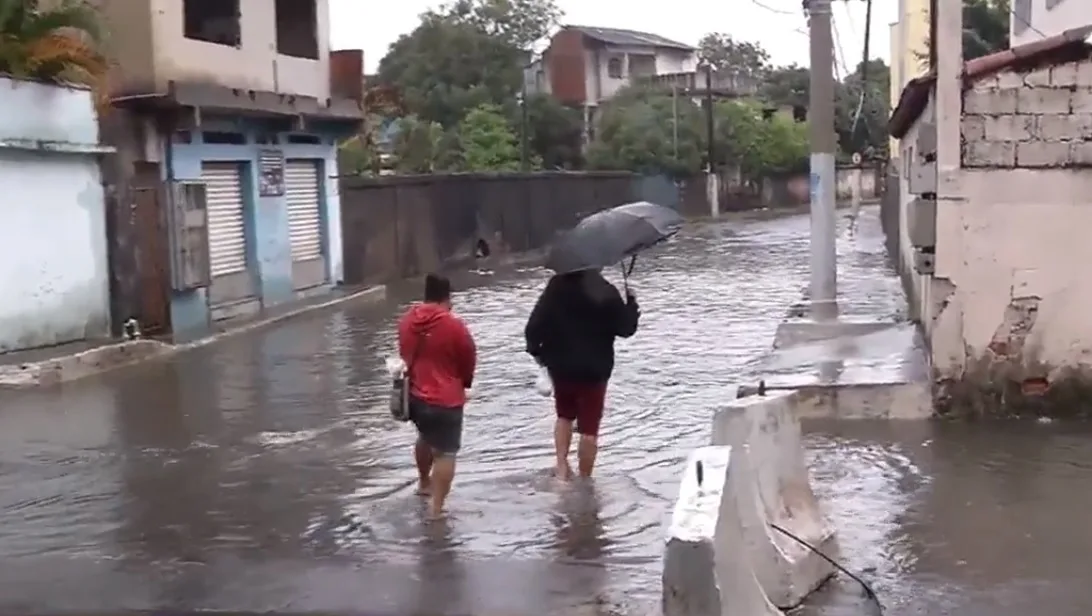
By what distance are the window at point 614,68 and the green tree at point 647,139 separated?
10.6 metres

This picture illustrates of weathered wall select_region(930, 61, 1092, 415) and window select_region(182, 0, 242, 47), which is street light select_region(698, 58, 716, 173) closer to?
window select_region(182, 0, 242, 47)

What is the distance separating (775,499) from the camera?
6.90 meters

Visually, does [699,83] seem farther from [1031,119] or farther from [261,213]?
[1031,119]

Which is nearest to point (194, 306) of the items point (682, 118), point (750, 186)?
point (682, 118)

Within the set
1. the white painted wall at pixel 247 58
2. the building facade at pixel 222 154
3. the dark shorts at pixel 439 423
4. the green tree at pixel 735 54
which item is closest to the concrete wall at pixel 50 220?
the building facade at pixel 222 154

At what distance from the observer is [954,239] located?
35.5 feet

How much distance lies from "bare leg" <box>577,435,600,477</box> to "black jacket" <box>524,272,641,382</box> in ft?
1.47

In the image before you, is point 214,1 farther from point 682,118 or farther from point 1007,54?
point 682,118

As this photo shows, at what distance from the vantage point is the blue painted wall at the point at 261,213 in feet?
61.3

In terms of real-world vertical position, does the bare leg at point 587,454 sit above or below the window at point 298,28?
below

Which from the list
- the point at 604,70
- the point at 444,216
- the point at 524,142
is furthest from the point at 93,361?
the point at 604,70

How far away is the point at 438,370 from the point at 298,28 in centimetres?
1595

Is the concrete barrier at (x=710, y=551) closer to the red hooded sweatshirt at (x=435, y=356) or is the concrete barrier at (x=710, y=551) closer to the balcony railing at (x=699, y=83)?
the red hooded sweatshirt at (x=435, y=356)

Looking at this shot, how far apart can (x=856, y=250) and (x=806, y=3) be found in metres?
15.7
